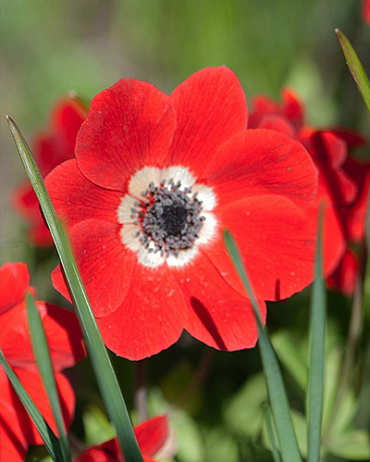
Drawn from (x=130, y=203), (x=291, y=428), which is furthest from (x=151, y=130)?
(x=291, y=428)

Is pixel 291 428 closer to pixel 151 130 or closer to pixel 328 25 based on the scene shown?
pixel 151 130

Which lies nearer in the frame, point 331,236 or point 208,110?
point 208,110

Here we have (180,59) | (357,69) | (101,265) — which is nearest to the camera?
(357,69)

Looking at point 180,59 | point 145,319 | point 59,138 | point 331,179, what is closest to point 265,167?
point 331,179

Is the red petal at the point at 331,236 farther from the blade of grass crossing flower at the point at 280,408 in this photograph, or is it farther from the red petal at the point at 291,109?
the blade of grass crossing flower at the point at 280,408

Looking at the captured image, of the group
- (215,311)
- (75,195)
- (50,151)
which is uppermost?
(50,151)

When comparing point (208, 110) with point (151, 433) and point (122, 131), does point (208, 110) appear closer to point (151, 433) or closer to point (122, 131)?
point (122, 131)
